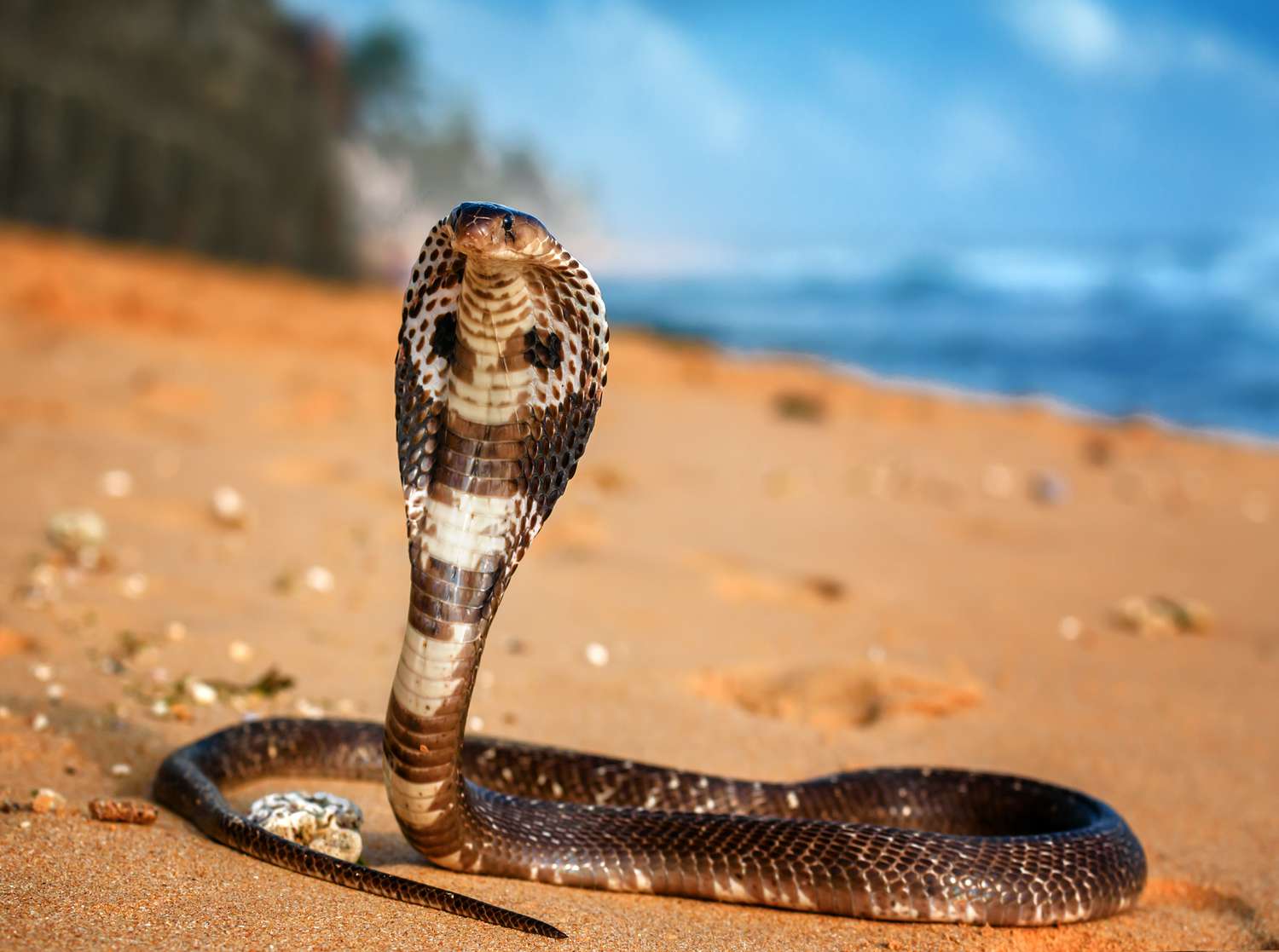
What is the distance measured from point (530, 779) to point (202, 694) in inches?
47.5

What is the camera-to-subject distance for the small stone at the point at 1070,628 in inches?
248

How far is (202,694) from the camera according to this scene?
4.46 metres

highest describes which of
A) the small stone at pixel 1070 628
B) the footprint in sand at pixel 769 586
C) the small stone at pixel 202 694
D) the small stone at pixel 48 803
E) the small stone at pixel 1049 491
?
the small stone at pixel 1049 491

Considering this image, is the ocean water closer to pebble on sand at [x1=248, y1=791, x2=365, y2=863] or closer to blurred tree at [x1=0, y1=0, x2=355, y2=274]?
blurred tree at [x1=0, y1=0, x2=355, y2=274]

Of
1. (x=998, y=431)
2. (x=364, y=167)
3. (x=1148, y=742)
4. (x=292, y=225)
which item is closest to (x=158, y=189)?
(x=292, y=225)

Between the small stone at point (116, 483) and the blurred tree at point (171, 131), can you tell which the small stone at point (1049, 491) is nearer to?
the small stone at point (116, 483)

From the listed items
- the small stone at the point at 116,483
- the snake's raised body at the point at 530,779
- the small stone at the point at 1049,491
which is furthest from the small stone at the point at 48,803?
the small stone at the point at 1049,491

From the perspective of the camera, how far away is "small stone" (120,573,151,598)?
550cm

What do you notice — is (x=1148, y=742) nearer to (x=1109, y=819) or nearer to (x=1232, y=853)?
(x=1232, y=853)

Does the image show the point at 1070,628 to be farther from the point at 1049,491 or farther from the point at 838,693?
the point at 1049,491

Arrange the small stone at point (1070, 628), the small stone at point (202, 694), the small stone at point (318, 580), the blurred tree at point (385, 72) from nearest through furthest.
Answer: the small stone at point (202, 694)
the small stone at point (318, 580)
the small stone at point (1070, 628)
the blurred tree at point (385, 72)

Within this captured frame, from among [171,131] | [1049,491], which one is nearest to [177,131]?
[171,131]

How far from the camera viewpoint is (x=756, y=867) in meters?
3.32

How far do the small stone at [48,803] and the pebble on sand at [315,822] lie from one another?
1.52ft
